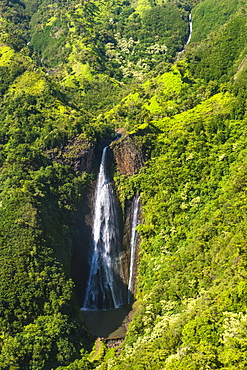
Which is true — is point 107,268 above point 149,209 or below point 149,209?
below

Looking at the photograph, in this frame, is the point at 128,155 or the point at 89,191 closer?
the point at 89,191

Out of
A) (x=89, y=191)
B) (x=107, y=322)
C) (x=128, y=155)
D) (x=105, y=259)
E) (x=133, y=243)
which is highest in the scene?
(x=128, y=155)

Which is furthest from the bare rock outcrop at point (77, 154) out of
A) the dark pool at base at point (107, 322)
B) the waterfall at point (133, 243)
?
the dark pool at base at point (107, 322)

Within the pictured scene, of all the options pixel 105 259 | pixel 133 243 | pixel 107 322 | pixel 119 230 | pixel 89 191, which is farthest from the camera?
pixel 89 191

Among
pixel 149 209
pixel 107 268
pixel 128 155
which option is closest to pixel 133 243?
pixel 107 268

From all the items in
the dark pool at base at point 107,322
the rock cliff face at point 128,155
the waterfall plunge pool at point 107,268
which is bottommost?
the dark pool at base at point 107,322

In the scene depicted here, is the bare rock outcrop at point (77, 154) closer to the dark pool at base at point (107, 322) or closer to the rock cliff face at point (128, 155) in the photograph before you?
the rock cliff face at point (128, 155)

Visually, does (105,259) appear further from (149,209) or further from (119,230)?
(149,209)
